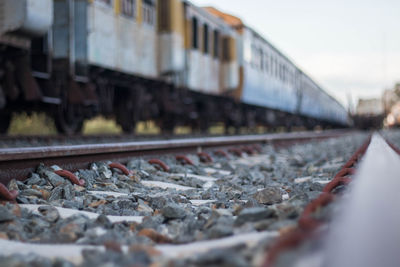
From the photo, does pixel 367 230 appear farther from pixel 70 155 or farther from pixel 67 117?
pixel 67 117

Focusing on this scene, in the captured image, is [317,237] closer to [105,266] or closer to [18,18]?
[105,266]

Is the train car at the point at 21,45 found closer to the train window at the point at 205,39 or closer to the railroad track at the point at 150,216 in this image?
the railroad track at the point at 150,216

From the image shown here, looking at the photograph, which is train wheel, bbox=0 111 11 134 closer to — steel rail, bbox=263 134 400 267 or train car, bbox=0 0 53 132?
train car, bbox=0 0 53 132

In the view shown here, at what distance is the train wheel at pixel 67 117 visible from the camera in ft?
23.5

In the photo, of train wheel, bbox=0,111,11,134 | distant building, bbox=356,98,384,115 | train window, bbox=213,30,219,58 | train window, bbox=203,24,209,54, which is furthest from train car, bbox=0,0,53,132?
distant building, bbox=356,98,384,115

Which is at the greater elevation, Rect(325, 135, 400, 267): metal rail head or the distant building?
the distant building

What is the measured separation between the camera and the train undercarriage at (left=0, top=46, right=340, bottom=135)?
20.0ft

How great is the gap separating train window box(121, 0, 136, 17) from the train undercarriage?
1.21 metres

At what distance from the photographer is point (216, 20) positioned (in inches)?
504

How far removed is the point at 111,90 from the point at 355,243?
806 cm

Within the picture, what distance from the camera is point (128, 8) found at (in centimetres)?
811

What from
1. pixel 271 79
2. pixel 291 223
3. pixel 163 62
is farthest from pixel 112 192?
pixel 271 79

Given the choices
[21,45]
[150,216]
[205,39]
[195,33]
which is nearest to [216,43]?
[205,39]

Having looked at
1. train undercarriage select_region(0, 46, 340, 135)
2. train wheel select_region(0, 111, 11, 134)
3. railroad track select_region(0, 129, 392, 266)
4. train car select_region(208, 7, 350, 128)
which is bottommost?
railroad track select_region(0, 129, 392, 266)
